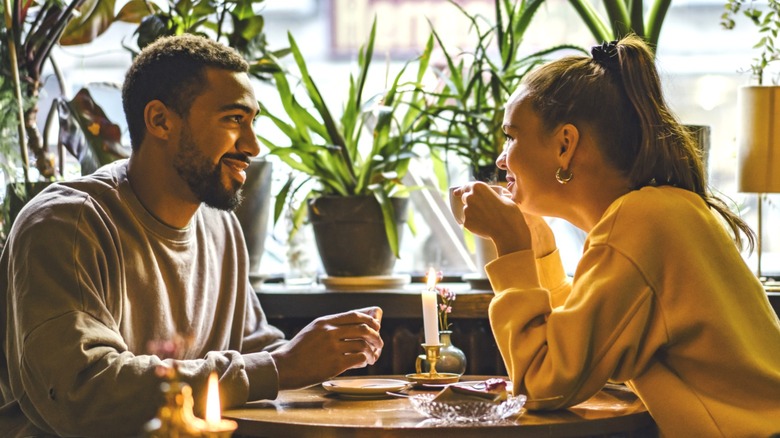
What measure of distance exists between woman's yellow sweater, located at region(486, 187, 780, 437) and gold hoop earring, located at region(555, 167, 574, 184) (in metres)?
0.14

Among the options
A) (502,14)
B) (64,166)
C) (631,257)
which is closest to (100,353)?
(631,257)

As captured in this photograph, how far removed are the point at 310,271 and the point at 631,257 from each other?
72.4 inches

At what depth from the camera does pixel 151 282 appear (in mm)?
2088

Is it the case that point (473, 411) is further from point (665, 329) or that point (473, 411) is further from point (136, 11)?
point (136, 11)

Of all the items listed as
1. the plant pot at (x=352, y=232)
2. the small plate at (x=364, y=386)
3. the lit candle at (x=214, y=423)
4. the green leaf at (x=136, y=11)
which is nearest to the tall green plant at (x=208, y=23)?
the green leaf at (x=136, y=11)

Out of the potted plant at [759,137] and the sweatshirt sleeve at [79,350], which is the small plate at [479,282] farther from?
the sweatshirt sleeve at [79,350]

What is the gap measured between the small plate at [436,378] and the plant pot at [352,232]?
98cm

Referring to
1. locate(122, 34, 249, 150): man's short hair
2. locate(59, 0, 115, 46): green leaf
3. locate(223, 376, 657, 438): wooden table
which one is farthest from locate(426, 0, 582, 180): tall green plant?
locate(223, 376, 657, 438): wooden table

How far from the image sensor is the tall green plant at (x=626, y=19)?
3.00 m

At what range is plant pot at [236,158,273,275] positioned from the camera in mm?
3074

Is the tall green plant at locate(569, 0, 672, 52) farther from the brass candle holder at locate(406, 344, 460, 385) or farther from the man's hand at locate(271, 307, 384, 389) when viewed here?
the man's hand at locate(271, 307, 384, 389)

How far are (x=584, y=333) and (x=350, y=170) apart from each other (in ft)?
5.38

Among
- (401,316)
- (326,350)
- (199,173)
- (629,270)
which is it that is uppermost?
(199,173)

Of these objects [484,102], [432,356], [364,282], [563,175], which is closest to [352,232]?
[364,282]
